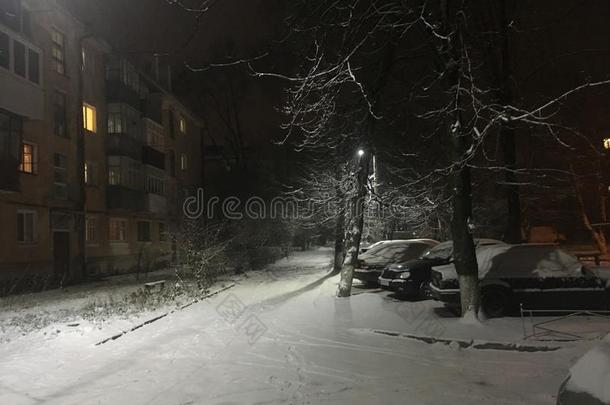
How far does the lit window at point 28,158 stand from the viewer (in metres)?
22.3

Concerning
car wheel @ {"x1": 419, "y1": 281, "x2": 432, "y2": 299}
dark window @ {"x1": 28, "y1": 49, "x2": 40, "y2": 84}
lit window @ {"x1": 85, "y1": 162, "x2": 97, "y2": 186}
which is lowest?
car wheel @ {"x1": 419, "y1": 281, "x2": 432, "y2": 299}

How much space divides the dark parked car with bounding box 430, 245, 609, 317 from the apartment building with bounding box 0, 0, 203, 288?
1179 centimetres

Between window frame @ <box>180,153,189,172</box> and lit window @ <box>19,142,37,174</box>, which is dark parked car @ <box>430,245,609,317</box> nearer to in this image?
lit window @ <box>19,142,37,174</box>

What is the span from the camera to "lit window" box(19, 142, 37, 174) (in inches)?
878

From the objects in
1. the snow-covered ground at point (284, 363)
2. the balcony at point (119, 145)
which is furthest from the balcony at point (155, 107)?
the snow-covered ground at point (284, 363)

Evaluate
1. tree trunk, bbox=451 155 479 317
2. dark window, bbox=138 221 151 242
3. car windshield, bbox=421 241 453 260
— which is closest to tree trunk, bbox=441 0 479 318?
tree trunk, bbox=451 155 479 317

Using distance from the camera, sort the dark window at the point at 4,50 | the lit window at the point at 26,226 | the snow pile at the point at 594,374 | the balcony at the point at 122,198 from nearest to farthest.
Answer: the snow pile at the point at 594,374 < the dark window at the point at 4,50 < the lit window at the point at 26,226 < the balcony at the point at 122,198

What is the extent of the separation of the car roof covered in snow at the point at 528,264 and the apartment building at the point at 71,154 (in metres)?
12.0

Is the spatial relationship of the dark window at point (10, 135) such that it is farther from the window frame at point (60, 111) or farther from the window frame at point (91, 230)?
the window frame at point (91, 230)

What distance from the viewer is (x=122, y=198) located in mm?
29484

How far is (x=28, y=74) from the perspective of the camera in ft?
70.4

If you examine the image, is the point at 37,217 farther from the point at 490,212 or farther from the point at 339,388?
the point at 490,212

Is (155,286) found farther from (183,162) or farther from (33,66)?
(183,162)

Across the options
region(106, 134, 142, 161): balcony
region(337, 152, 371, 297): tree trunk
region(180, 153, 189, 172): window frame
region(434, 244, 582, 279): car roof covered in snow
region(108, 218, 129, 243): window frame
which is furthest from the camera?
region(180, 153, 189, 172): window frame
